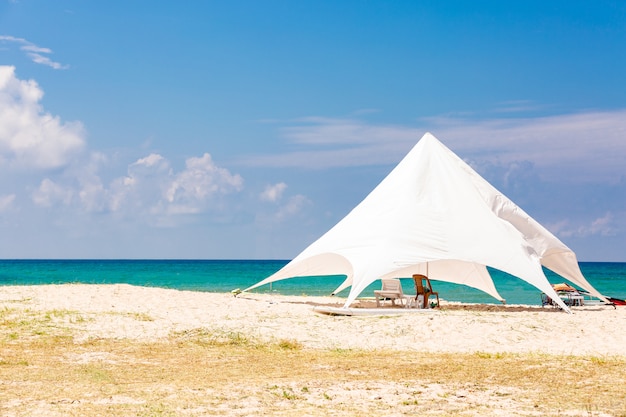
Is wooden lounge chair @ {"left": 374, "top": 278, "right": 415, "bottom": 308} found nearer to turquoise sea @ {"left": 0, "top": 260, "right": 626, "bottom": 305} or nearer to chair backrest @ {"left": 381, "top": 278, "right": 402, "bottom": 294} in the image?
chair backrest @ {"left": 381, "top": 278, "right": 402, "bottom": 294}

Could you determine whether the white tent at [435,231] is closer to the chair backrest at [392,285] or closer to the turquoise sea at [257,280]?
the chair backrest at [392,285]

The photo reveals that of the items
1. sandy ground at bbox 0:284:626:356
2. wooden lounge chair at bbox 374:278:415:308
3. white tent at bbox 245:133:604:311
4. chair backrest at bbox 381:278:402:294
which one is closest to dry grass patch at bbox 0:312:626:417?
sandy ground at bbox 0:284:626:356

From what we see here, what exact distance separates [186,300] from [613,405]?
40.3ft

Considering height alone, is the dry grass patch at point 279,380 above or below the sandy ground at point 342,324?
below

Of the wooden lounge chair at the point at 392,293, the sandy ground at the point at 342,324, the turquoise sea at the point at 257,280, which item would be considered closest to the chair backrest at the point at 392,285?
the wooden lounge chair at the point at 392,293

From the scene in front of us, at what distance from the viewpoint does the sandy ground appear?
13.7m

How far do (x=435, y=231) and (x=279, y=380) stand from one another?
10.1 m

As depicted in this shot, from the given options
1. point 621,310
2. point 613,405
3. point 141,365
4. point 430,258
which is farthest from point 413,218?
point 613,405

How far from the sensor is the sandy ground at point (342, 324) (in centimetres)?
1367

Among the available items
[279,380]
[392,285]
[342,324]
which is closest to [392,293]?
[392,285]

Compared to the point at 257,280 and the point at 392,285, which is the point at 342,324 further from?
the point at 257,280

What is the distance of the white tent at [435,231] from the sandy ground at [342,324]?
58.9 inches

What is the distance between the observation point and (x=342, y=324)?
15.5 m

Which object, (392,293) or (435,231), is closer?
(392,293)
